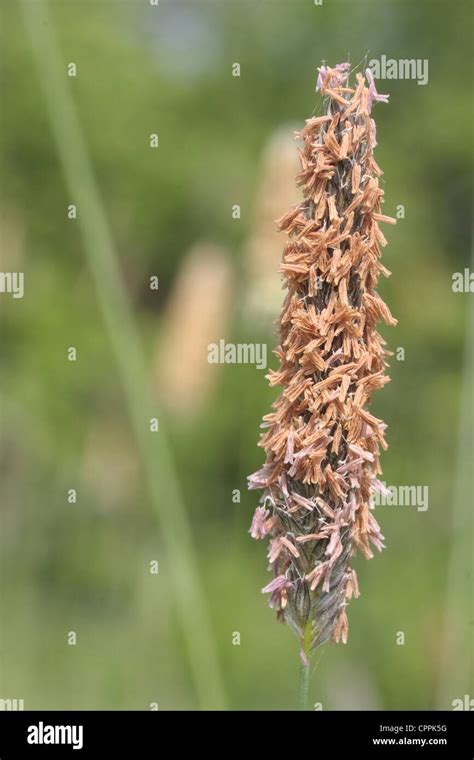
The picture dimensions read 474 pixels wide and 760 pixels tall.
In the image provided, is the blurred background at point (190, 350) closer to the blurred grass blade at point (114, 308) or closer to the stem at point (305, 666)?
the blurred grass blade at point (114, 308)

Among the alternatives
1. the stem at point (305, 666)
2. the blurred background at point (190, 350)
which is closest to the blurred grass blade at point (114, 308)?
the blurred background at point (190, 350)

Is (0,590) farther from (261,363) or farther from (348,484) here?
(348,484)

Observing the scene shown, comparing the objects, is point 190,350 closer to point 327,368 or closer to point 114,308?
point 114,308

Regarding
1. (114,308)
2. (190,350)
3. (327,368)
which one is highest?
(190,350)

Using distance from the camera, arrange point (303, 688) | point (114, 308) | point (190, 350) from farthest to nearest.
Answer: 1. point (190, 350)
2. point (114, 308)
3. point (303, 688)

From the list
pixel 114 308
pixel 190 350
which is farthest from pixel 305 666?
pixel 190 350

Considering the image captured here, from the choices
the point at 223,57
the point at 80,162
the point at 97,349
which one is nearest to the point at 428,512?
the point at 97,349
